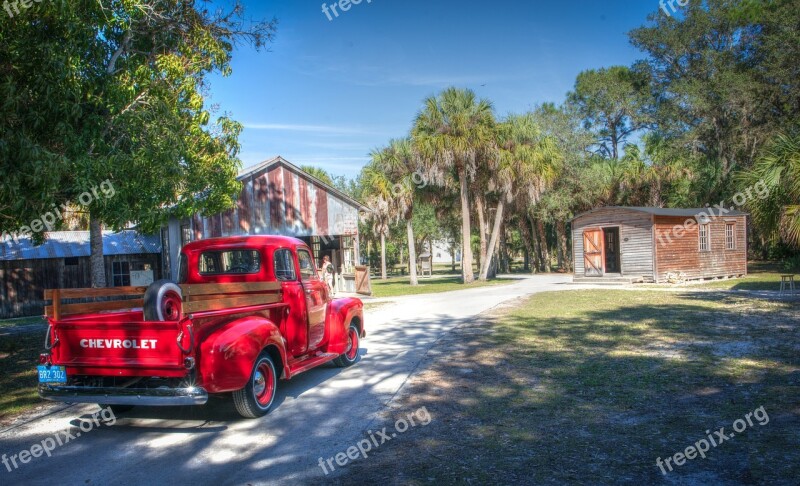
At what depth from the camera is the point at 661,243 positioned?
83.3 ft

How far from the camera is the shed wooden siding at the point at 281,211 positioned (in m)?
21.3

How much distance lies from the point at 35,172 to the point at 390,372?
5.71 meters

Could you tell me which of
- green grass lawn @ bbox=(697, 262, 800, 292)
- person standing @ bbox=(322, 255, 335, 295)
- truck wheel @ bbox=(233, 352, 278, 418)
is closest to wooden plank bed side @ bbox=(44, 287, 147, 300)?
truck wheel @ bbox=(233, 352, 278, 418)

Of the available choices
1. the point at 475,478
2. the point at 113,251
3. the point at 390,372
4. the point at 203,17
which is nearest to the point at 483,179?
the point at 113,251

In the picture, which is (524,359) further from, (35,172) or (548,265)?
(548,265)

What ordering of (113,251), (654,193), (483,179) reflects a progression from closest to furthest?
1. (113,251)
2. (483,179)
3. (654,193)

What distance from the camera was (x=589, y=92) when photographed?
5100 cm

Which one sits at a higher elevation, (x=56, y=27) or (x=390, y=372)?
(x=56, y=27)

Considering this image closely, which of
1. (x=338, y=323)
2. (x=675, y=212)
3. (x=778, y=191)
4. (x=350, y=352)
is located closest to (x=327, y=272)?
(x=350, y=352)

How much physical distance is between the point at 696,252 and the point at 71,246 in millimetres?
29142

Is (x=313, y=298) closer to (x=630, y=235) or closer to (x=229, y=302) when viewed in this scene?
(x=229, y=302)

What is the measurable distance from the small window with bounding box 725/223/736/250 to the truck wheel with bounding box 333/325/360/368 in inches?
1013

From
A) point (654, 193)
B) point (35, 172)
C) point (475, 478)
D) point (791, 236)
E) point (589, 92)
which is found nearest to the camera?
point (475, 478)

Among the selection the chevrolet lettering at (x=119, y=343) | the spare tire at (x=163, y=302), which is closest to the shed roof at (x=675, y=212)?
the spare tire at (x=163, y=302)
